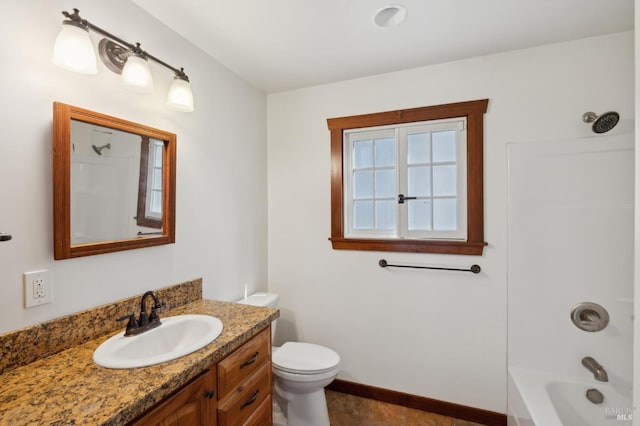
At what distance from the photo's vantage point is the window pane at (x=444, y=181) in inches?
78.3

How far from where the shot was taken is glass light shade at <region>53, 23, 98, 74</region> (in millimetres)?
1011

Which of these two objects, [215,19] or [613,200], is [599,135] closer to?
[613,200]

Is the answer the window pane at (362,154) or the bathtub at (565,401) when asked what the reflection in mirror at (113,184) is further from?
the bathtub at (565,401)

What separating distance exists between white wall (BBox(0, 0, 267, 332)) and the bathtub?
5.94ft

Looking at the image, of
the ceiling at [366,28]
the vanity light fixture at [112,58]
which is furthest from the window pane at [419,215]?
the vanity light fixture at [112,58]

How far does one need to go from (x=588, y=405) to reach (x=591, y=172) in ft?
4.26

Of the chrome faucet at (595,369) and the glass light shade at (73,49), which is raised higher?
the glass light shade at (73,49)

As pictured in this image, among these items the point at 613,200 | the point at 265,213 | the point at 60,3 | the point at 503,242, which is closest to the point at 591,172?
the point at 613,200

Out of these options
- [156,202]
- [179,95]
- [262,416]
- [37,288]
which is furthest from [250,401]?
[179,95]

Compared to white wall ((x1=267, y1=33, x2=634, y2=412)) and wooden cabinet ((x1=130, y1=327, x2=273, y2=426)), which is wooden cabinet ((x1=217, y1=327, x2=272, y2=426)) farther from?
white wall ((x1=267, y1=33, x2=634, y2=412))

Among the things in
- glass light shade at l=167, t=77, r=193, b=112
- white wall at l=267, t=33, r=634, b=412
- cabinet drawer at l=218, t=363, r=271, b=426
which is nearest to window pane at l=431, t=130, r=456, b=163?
white wall at l=267, t=33, r=634, b=412

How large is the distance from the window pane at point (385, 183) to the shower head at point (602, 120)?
1105 millimetres

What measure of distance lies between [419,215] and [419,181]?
0.24 metres

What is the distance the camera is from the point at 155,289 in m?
1.46
